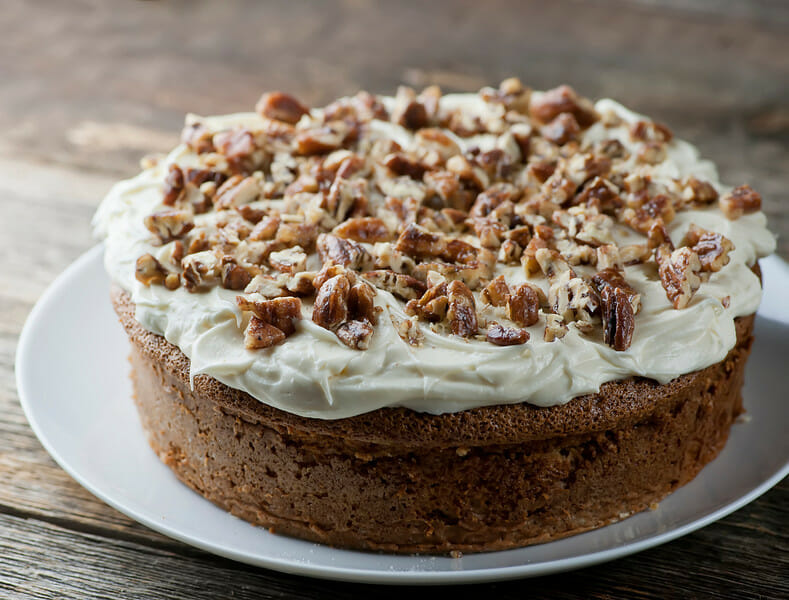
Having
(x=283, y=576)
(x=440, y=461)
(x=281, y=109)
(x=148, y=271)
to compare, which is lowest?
(x=283, y=576)

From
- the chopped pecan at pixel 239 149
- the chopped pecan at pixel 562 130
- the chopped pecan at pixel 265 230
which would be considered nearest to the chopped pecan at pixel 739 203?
the chopped pecan at pixel 562 130

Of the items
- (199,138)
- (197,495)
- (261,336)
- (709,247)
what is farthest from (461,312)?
(199,138)

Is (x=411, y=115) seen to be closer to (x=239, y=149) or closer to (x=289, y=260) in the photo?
(x=239, y=149)

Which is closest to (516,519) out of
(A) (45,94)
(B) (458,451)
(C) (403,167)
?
(B) (458,451)

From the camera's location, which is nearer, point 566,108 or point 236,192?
point 236,192

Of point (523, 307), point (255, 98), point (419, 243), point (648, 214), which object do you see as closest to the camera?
point (523, 307)

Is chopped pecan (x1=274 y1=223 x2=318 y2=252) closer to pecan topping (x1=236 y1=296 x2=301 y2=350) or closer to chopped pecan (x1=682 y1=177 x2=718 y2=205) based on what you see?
pecan topping (x1=236 y1=296 x2=301 y2=350)

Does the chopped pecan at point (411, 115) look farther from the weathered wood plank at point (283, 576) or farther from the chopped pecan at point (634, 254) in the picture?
the weathered wood plank at point (283, 576)
